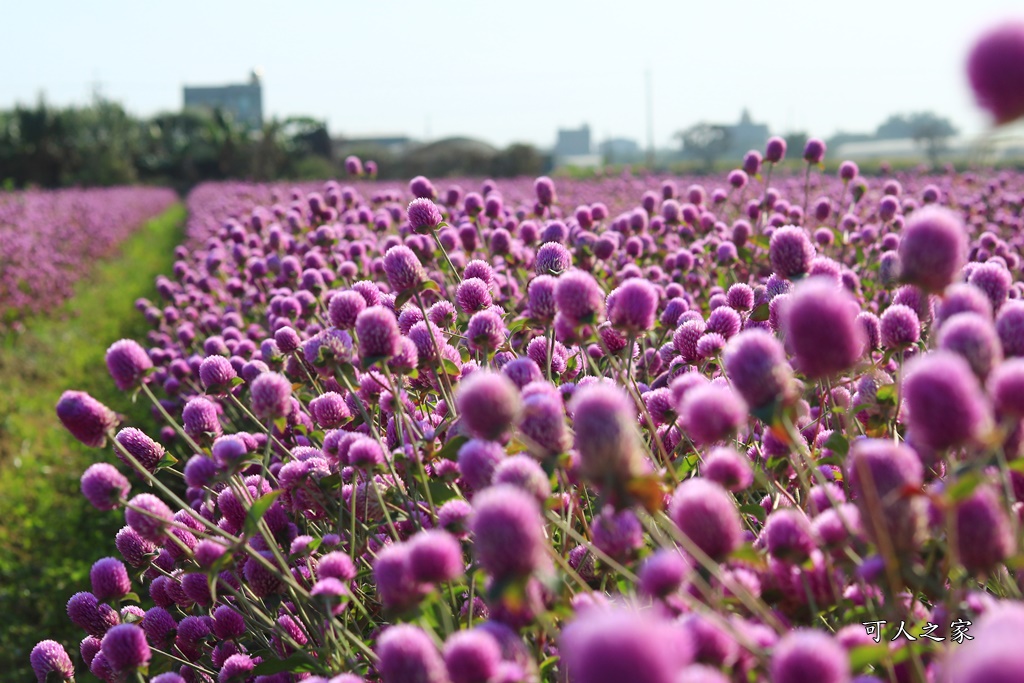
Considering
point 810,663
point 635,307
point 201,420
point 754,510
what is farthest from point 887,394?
point 201,420

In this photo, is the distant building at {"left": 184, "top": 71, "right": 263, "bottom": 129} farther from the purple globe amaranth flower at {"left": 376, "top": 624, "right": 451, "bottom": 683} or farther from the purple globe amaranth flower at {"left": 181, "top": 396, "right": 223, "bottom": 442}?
the purple globe amaranth flower at {"left": 376, "top": 624, "right": 451, "bottom": 683}

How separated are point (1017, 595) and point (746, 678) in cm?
54

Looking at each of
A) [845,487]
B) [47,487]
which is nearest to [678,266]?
[845,487]

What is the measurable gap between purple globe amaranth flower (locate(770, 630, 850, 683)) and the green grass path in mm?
2827

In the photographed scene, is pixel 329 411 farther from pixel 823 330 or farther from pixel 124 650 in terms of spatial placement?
pixel 823 330

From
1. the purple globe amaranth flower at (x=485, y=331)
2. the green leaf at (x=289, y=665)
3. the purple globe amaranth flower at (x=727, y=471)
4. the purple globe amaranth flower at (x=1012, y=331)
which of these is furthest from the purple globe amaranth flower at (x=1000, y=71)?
the green leaf at (x=289, y=665)

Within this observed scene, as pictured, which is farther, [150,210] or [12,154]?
[12,154]

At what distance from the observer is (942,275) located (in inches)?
50.4

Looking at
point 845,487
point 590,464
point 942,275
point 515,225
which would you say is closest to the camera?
point 590,464

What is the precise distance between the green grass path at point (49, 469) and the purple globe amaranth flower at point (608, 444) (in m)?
2.63

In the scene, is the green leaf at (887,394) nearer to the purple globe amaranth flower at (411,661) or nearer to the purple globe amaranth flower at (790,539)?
the purple globe amaranth flower at (790,539)

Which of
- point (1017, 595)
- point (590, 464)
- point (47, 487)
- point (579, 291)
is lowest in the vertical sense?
point (47, 487)

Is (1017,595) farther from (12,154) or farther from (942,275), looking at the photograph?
(12,154)

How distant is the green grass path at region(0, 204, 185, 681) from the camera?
418 cm
